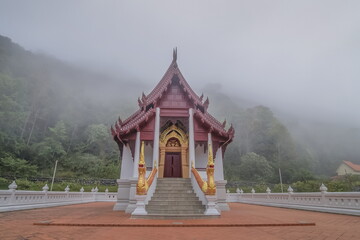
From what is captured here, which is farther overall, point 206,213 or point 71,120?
point 71,120

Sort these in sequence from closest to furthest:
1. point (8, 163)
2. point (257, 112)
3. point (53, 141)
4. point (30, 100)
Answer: point (8, 163)
point (53, 141)
point (30, 100)
point (257, 112)

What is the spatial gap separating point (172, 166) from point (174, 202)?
3.98 m

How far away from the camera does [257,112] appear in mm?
59688

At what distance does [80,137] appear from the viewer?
149ft

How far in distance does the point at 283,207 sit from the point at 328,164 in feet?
208

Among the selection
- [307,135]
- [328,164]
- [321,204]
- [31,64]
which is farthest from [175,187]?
[307,135]

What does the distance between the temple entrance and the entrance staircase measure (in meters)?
2.28

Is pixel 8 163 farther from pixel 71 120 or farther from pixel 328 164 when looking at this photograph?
pixel 328 164

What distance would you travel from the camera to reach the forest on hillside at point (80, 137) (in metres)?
32.7

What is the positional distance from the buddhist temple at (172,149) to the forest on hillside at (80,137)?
23.0 m

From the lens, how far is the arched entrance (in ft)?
38.1

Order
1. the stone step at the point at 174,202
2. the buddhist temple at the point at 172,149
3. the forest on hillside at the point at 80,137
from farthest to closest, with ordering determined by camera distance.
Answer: the forest on hillside at the point at 80,137
the buddhist temple at the point at 172,149
the stone step at the point at 174,202

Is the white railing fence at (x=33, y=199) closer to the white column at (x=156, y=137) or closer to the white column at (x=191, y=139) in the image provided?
the white column at (x=156, y=137)

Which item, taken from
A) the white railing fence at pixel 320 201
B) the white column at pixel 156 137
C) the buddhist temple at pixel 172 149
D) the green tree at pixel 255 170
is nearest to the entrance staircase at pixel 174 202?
the buddhist temple at pixel 172 149
